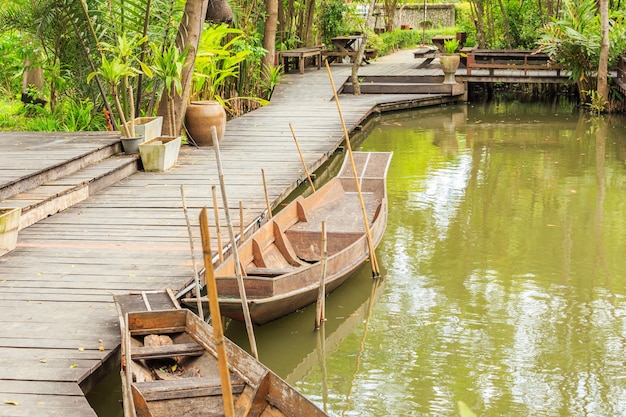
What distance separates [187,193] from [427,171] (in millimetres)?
4406

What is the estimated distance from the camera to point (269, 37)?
59.9 ft

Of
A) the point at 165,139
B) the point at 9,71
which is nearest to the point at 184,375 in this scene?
the point at 165,139

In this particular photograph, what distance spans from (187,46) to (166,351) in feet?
23.0

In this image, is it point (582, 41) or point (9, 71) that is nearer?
point (582, 41)

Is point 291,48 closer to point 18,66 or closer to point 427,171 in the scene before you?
point 18,66

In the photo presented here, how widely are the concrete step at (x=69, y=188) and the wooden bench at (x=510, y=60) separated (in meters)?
10.9

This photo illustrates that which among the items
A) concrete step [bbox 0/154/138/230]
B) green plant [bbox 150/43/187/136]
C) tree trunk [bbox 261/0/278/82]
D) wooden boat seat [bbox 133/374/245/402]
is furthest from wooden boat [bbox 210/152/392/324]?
tree trunk [bbox 261/0/278/82]

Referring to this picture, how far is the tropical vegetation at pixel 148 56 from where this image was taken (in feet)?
37.5

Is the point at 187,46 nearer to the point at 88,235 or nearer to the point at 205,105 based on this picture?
the point at 205,105

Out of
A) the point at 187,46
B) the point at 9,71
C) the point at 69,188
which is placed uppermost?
the point at 187,46

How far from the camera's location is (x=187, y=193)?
9.61 metres

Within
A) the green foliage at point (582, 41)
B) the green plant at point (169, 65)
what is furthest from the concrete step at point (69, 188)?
the green foliage at point (582, 41)

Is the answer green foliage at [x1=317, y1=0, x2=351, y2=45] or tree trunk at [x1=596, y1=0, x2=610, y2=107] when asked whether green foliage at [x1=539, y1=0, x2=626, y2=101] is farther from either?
green foliage at [x1=317, y1=0, x2=351, y2=45]

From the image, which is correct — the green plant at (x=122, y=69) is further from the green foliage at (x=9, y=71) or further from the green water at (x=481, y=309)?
the green foliage at (x=9, y=71)
